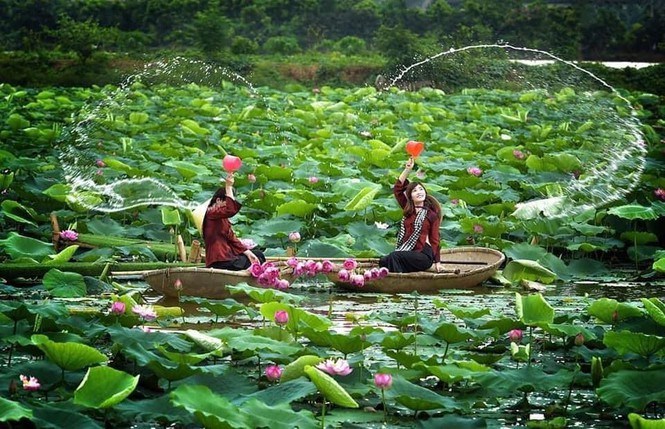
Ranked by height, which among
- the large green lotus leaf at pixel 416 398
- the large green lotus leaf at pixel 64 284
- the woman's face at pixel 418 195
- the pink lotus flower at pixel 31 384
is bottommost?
the large green lotus leaf at pixel 64 284

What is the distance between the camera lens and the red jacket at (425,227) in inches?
276

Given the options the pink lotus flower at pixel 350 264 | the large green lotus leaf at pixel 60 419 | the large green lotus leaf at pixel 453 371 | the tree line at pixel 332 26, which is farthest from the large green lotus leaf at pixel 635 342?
the tree line at pixel 332 26

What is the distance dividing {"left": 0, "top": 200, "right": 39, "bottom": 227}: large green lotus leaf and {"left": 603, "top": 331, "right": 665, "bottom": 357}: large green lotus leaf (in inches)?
167

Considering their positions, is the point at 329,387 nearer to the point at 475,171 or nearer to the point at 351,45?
the point at 475,171

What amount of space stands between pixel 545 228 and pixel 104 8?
2363cm

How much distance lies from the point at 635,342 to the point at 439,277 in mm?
2816

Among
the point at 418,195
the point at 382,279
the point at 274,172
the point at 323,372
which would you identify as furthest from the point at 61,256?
the point at 323,372

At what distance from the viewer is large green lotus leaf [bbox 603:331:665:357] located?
406 centimetres

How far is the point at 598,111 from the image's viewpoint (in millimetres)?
14109

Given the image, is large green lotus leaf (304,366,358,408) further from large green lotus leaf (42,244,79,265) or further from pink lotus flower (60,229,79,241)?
pink lotus flower (60,229,79,241)

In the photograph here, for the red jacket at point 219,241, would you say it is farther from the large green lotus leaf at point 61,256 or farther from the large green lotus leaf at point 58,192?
the large green lotus leaf at point 58,192

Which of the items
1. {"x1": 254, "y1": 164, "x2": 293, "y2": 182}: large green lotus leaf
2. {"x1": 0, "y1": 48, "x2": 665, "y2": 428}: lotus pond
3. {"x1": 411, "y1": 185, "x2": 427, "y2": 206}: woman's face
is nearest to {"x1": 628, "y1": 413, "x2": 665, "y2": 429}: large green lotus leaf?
{"x1": 0, "y1": 48, "x2": 665, "y2": 428}: lotus pond

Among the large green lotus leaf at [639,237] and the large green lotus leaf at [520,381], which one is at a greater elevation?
the large green lotus leaf at [520,381]

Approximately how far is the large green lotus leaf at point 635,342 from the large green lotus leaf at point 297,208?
3.78 metres
